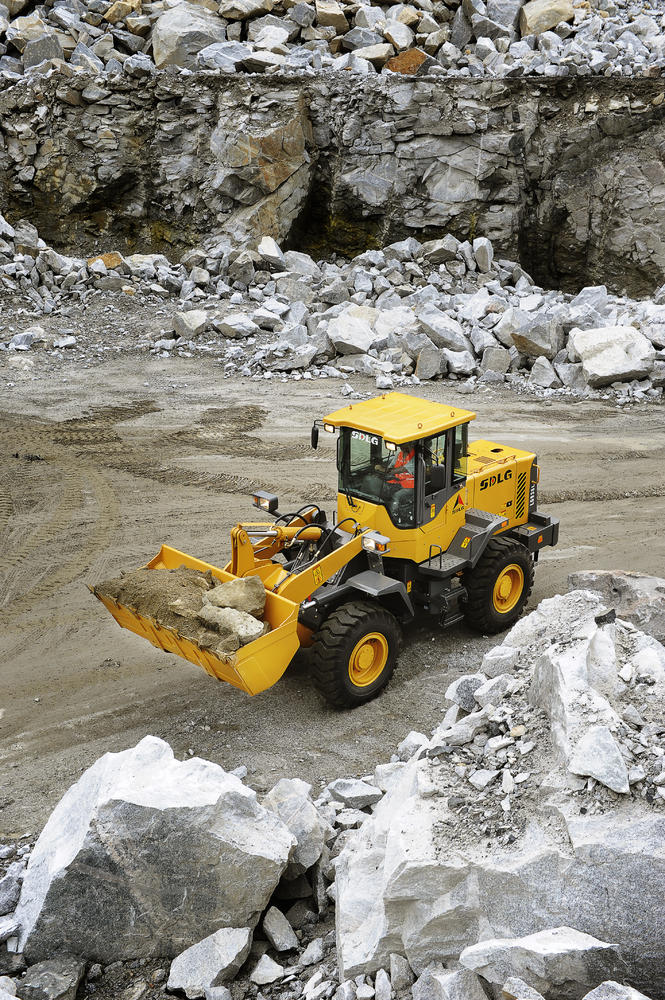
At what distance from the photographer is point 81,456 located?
12.6 meters

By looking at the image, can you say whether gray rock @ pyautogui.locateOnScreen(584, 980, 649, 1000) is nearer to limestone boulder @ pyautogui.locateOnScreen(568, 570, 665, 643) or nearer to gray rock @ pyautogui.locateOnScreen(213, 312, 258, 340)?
limestone boulder @ pyautogui.locateOnScreen(568, 570, 665, 643)

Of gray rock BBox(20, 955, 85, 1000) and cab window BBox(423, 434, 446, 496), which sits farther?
cab window BBox(423, 434, 446, 496)

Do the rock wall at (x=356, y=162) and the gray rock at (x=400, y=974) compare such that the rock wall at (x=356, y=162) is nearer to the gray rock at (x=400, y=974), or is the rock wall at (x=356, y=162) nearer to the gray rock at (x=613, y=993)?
the gray rock at (x=400, y=974)

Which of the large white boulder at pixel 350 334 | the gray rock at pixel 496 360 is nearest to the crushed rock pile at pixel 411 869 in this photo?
the gray rock at pixel 496 360

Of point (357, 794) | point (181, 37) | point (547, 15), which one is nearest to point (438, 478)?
point (357, 794)

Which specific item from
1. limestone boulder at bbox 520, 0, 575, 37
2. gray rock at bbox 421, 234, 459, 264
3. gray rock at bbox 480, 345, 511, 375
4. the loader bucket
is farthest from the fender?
limestone boulder at bbox 520, 0, 575, 37

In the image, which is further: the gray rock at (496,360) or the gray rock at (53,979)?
the gray rock at (496,360)

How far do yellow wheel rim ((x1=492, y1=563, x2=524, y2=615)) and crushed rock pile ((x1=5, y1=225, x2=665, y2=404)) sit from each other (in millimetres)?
7224

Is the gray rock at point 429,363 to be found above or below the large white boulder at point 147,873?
above

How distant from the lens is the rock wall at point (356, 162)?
68.0 feet

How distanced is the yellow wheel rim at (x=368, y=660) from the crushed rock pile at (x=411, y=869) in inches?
71.5

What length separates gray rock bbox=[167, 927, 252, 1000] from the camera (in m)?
4.34

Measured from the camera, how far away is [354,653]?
7.05 meters

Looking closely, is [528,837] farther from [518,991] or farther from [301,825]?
[301,825]
